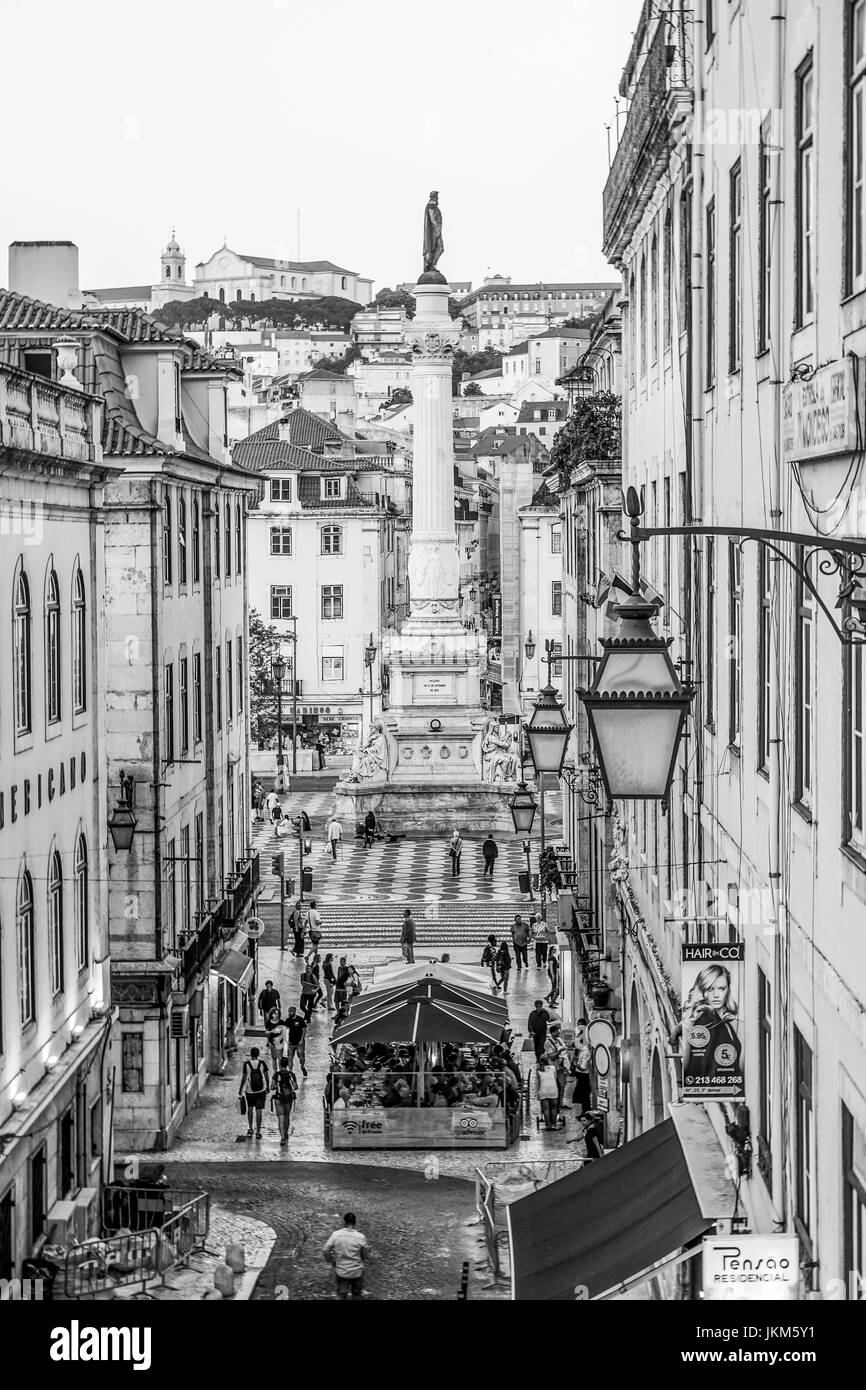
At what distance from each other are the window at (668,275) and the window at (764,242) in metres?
7.32

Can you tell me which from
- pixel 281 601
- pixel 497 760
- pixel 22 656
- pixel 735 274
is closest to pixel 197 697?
pixel 22 656

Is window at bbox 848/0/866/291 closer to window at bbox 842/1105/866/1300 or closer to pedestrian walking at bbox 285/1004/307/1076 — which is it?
window at bbox 842/1105/866/1300

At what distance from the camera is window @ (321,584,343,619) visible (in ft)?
290

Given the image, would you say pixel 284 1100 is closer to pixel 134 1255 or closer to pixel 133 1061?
pixel 133 1061

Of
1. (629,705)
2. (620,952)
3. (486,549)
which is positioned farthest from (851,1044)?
(486,549)

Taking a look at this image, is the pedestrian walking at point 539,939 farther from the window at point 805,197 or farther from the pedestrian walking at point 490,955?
the window at point 805,197

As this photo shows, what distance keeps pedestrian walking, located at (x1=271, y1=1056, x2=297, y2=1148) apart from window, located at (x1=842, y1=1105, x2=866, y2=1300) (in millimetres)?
19983

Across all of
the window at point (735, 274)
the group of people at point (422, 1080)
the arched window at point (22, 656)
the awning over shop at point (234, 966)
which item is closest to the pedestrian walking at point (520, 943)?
the awning over shop at point (234, 966)

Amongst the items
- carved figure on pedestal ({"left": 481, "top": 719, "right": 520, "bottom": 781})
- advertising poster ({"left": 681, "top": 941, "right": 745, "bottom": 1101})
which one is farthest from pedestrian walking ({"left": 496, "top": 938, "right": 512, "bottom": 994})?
advertising poster ({"left": 681, "top": 941, "right": 745, "bottom": 1101})

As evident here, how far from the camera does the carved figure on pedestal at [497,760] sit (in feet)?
210

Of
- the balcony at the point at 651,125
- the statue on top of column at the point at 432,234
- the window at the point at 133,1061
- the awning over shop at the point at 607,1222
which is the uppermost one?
the statue on top of column at the point at 432,234

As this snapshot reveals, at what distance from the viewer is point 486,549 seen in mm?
152750

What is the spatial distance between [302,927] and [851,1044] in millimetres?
35076

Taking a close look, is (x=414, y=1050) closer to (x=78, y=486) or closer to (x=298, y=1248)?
(x=298, y=1248)
